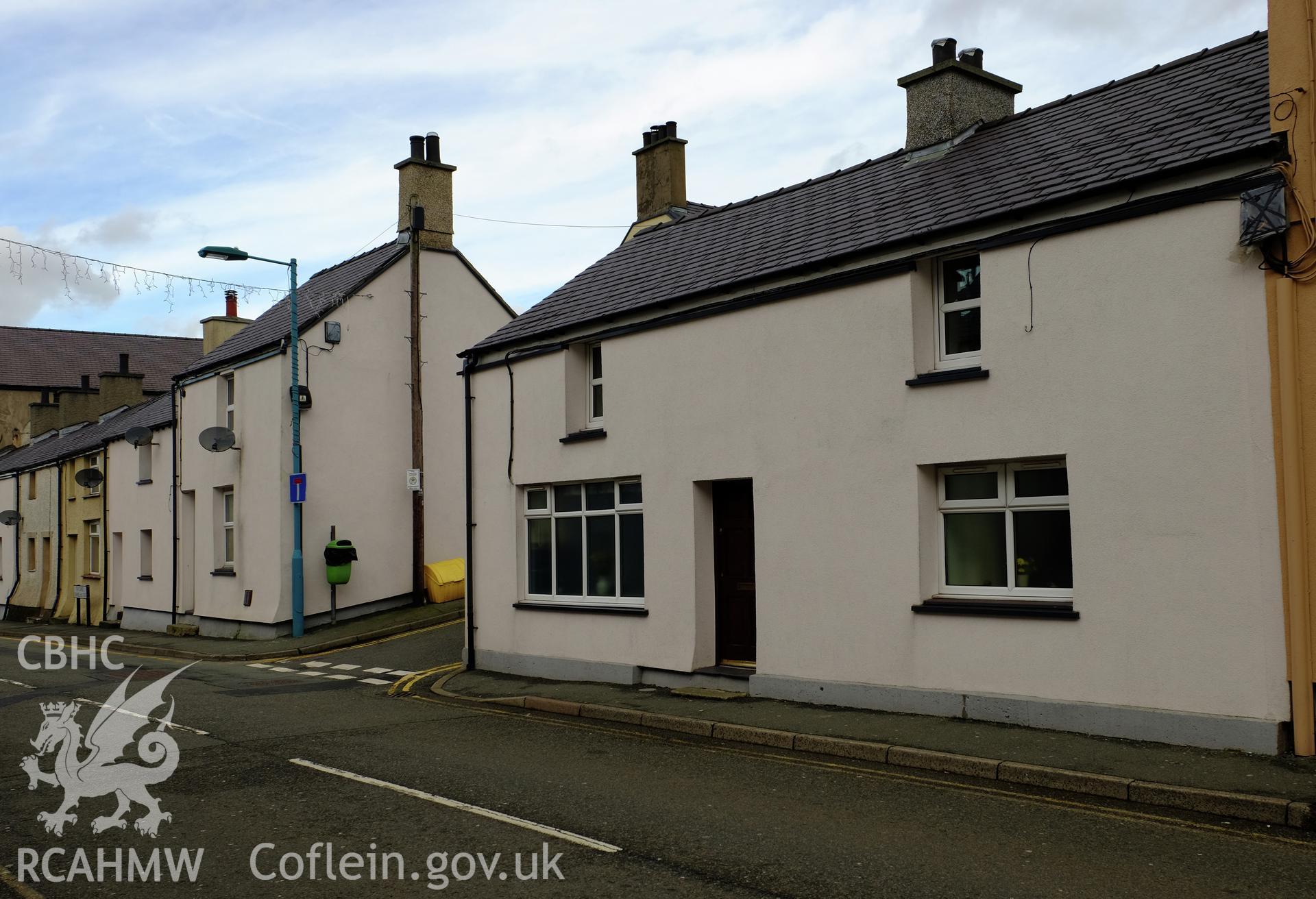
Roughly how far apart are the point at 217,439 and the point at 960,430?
1741cm

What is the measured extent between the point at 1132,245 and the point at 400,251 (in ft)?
58.6

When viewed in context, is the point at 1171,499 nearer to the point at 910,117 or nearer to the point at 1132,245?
the point at 1132,245

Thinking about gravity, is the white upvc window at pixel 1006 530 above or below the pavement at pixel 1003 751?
above

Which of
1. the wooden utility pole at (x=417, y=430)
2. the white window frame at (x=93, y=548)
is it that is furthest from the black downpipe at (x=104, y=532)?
the wooden utility pole at (x=417, y=430)

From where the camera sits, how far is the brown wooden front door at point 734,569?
1314 cm

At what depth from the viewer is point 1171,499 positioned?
29.6 feet

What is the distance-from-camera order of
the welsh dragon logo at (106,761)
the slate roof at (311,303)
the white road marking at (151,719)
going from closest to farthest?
1. the welsh dragon logo at (106,761)
2. the white road marking at (151,719)
3. the slate roof at (311,303)

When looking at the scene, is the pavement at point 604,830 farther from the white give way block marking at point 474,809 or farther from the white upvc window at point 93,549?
the white upvc window at point 93,549

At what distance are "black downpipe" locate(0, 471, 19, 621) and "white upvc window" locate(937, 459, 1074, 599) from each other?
3714cm

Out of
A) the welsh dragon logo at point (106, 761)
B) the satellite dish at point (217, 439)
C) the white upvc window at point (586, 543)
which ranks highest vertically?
the satellite dish at point (217, 439)

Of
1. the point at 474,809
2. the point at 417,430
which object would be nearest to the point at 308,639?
the point at 417,430

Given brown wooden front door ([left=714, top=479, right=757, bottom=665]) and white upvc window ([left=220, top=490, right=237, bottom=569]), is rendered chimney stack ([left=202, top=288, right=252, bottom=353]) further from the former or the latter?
brown wooden front door ([left=714, top=479, right=757, bottom=665])

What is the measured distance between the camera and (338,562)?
21.9 metres

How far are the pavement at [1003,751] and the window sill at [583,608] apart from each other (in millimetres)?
1147
